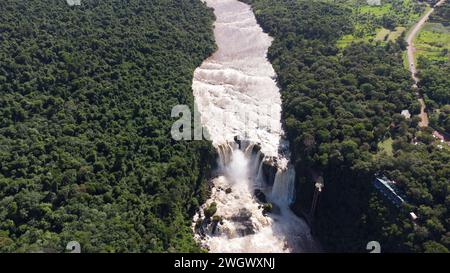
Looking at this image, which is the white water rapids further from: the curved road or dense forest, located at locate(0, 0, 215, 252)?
the curved road

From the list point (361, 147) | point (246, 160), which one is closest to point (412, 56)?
point (361, 147)

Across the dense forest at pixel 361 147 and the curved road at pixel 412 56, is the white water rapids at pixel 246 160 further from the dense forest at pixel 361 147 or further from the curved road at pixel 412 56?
the curved road at pixel 412 56

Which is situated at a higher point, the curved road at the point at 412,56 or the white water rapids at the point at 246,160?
the curved road at the point at 412,56

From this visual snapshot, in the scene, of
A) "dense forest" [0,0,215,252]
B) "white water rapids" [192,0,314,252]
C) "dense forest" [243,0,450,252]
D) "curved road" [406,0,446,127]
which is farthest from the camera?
"curved road" [406,0,446,127]

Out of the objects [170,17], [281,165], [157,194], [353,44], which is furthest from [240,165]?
[170,17]

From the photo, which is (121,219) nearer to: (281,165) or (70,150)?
(70,150)

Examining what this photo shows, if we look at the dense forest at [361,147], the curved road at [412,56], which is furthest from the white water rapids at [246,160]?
the curved road at [412,56]

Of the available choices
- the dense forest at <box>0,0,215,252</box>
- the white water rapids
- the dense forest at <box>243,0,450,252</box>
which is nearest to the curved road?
the dense forest at <box>243,0,450,252</box>
